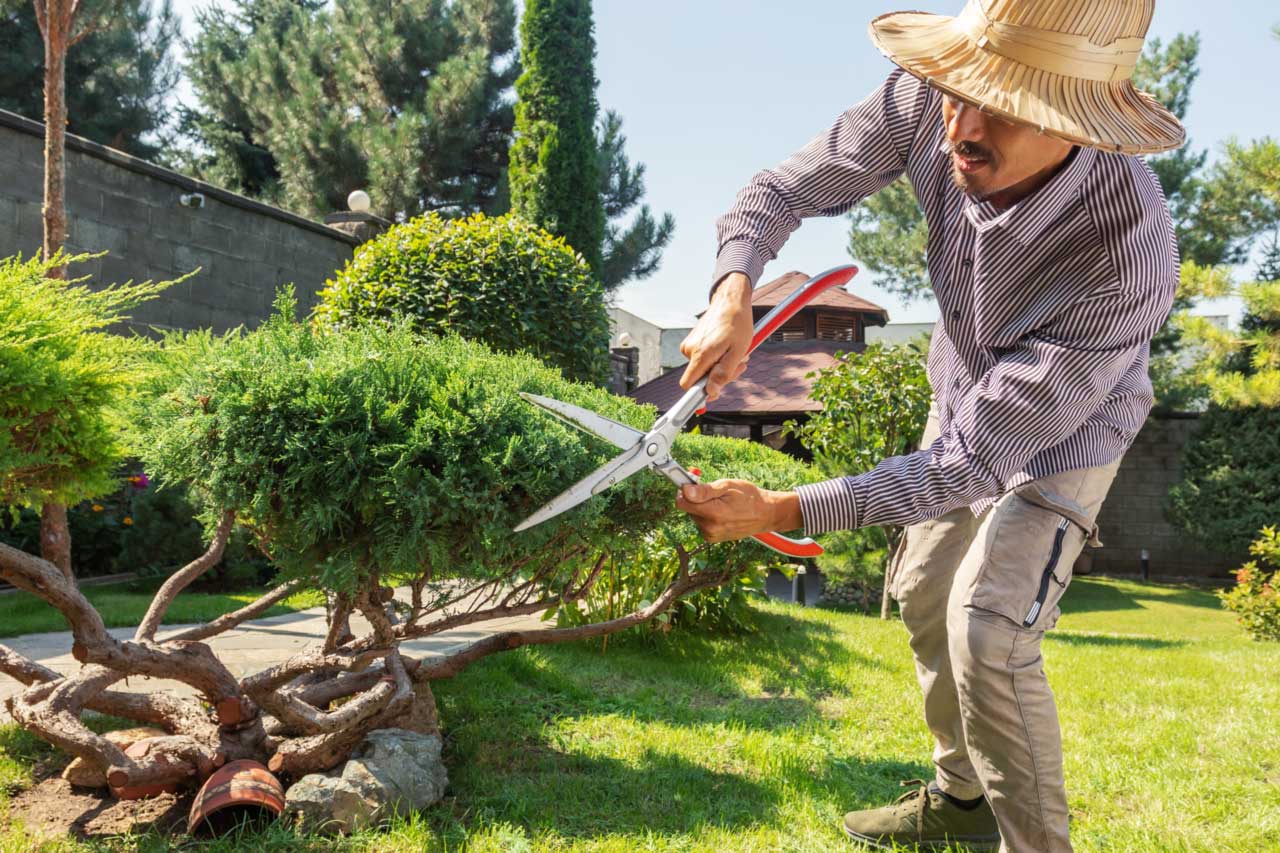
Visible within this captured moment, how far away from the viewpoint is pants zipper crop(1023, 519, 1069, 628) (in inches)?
75.9

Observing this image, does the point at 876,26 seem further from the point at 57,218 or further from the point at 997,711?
the point at 57,218

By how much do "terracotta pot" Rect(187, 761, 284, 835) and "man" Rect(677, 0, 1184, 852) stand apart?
1462 millimetres

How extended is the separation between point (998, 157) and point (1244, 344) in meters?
14.3

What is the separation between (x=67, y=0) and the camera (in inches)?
211

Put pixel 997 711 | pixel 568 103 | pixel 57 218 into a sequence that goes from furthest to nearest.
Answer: pixel 568 103 → pixel 57 218 → pixel 997 711

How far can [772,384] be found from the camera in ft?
45.0

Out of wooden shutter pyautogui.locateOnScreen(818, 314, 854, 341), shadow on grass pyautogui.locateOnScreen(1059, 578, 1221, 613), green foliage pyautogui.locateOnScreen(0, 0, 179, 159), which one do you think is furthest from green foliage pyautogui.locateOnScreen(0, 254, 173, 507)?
green foliage pyautogui.locateOnScreen(0, 0, 179, 159)

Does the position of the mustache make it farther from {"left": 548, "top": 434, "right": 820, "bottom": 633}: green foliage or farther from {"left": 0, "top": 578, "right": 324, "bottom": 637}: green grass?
{"left": 0, "top": 578, "right": 324, "bottom": 637}: green grass

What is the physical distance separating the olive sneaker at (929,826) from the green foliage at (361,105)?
1636cm

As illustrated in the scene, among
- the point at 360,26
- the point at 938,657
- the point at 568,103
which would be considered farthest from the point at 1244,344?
the point at 360,26

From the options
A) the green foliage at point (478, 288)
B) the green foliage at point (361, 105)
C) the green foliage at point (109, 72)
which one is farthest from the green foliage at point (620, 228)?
the green foliage at point (478, 288)

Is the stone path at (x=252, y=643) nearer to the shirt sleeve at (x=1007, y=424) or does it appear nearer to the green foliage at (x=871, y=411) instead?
the shirt sleeve at (x=1007, y=424)

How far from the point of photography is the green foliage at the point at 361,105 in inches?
687

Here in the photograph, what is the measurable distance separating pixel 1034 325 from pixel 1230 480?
14.6 m
